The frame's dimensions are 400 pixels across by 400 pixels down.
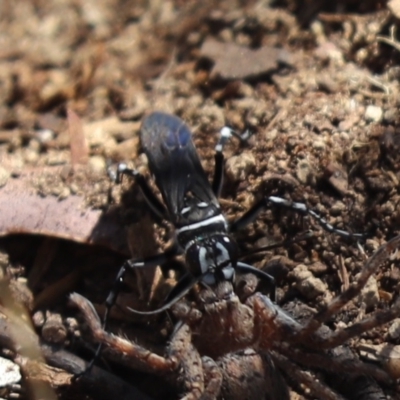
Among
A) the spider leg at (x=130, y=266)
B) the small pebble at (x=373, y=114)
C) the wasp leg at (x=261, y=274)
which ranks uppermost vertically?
the small pebble at (x=373, y=114)

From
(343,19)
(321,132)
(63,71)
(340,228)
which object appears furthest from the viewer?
(63,71)

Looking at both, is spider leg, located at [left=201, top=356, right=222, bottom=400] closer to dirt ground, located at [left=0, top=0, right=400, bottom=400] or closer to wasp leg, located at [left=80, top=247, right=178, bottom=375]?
dirt ground, located at [left=0, top=0, right=400, bottom=400]

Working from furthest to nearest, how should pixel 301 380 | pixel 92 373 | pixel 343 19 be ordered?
pixel 343 19, pixel 92 373, pixel 301 380

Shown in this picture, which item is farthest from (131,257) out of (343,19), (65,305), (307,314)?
(343,19)

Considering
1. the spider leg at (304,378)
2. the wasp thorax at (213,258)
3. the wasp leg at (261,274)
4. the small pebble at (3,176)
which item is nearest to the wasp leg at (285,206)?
the wasp thorax at (213,258)

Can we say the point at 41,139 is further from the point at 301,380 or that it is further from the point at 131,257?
the point at 301,380

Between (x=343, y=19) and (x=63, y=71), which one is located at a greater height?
(x=343, y=19)

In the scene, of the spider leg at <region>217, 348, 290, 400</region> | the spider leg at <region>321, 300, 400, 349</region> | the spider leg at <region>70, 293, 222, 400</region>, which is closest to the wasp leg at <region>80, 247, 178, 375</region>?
the spider leg at <region>70, 293, 222, 400</region>

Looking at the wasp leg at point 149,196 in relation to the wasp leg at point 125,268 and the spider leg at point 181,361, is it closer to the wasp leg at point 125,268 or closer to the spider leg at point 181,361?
the wasp leg at point 125,268

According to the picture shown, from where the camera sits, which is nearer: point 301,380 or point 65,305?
point 301,380
